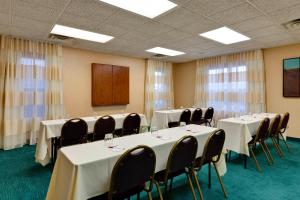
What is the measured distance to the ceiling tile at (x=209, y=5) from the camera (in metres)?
2.65

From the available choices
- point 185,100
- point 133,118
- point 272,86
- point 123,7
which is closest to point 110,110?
point 133,118

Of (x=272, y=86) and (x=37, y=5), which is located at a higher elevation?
(x=37, y=5)

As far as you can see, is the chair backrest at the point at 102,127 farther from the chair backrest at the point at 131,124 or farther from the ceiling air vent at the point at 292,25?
the ceiling air vent at the point at 292,25

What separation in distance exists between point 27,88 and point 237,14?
4882mm

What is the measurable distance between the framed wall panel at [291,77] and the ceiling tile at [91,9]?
4.84 meters

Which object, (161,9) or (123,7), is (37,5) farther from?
(161,9)

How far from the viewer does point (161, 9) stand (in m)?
2.94

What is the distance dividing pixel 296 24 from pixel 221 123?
232 centimetres

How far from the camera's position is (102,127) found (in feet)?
11.8

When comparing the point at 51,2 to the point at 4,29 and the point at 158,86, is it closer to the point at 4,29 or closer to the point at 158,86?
the point at 4,29

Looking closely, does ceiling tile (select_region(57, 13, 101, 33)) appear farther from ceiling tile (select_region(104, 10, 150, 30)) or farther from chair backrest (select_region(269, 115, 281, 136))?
chair backrest (select_region(269, 115, 281, 136))

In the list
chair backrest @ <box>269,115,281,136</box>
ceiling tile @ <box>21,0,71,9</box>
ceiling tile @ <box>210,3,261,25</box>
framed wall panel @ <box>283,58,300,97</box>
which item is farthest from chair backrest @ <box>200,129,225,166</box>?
framed wall panel @ <box>283,58,300,97</box>

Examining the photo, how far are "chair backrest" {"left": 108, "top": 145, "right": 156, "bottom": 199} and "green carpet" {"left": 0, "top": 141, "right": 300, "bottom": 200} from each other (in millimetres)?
912

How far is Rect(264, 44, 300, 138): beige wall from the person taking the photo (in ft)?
16.3
